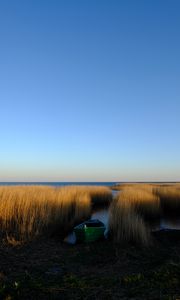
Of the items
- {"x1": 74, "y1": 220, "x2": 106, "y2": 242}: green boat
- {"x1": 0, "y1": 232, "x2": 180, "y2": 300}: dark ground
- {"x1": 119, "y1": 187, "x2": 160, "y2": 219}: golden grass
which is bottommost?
Answer: {"x1": 0, "y1": 232, "x2": 180, "y2": 300}: dark ground

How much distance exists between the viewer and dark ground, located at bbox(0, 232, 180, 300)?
6266mm

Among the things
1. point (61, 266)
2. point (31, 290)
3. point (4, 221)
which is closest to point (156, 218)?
point (4, 221)

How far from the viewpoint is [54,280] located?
729 centimetres

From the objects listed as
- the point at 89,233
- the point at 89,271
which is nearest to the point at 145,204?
the point at 89,233

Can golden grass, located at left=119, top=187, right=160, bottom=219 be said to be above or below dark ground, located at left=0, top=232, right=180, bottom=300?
above

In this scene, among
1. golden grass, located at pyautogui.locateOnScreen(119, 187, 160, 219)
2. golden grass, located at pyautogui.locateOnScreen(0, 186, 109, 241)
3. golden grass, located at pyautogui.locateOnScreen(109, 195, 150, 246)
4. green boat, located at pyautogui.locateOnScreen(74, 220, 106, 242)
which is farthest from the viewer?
golden grass, located at pyautogui.locateOnScreen(119, 187, 160, 219)

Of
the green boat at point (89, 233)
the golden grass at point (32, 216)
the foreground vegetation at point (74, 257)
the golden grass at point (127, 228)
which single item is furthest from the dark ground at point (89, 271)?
the golden grass at point (32, 216)

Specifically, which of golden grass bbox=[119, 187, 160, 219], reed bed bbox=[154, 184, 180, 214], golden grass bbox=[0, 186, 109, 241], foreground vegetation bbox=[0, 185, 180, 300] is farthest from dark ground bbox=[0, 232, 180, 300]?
reed bed bbox=[154, 184, 180, 214]

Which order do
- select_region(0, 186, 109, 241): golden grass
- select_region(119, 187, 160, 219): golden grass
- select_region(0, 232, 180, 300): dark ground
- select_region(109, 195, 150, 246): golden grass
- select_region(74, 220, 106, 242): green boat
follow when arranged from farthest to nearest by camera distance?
select_region(119, 187, 160, 219): golden grass, select_region(0, 186, 109, 241): golden grass, select_region(74, 220, 106, 242): green boat, select_region(109, 195, 150, 246): golden grass, select_region(0, 232, 180, 300): dark ground

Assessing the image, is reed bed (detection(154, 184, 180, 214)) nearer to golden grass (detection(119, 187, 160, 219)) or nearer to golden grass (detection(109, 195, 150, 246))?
golden grass (detection(119, 187, 160, 219))

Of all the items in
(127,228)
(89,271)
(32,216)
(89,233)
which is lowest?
(89,271)

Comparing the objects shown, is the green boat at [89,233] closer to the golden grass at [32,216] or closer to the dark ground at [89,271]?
the dark ground at [89,271]

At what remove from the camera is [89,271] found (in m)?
8.38

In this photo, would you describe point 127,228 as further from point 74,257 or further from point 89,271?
point 89,271
